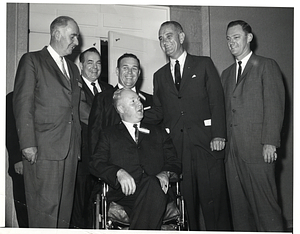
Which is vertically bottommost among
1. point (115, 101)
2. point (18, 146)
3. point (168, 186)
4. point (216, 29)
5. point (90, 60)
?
point (168, 186)

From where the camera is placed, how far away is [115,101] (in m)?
3.34

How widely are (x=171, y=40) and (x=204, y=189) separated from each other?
3.61 feet

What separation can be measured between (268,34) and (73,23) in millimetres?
1427

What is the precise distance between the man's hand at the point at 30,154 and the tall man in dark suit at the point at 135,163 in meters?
0.40

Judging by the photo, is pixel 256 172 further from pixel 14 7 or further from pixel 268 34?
pixel 14 7

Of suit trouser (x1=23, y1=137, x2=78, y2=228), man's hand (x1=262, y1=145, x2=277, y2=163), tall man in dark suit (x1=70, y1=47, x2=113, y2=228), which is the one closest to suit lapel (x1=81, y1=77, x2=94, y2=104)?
tall man in dark suit (x1=70, y1=47, x2=113, y2=228)

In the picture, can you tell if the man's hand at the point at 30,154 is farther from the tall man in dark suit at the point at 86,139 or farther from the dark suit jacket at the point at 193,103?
the dark suit jacket at the point at 193,103

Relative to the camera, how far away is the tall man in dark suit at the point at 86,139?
10.8ft

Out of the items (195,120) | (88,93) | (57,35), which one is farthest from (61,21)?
(195,120)

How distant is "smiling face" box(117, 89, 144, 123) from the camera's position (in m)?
3.32

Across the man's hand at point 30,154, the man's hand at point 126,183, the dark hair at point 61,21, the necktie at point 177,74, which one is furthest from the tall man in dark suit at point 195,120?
the man's hand at point 30,154

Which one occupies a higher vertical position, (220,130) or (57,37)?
(57,37)

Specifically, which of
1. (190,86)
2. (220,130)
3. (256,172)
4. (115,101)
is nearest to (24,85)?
(115,101)

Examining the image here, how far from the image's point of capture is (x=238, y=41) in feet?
11.3
